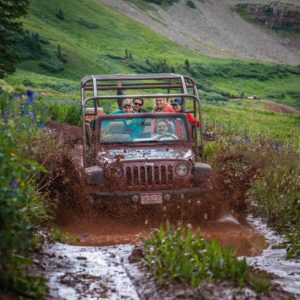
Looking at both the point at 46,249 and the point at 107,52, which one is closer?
the point at 46,249

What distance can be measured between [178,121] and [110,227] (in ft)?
8.52

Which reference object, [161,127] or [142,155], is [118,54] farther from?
[142,155]

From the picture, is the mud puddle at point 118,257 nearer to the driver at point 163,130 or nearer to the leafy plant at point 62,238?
the leafy plant at point 62,238

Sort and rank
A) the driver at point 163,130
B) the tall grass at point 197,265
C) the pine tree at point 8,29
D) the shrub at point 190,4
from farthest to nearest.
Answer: the shrub at point 190,4, the pine tree at point 8,29, the driver at point 163,130, the tall grass at point 197,265

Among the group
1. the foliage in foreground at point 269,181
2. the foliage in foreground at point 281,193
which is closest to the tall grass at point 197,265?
the foliage in foreground at point 281,193

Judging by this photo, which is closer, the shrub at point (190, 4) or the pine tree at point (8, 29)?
the pine tree at point (8, 29)

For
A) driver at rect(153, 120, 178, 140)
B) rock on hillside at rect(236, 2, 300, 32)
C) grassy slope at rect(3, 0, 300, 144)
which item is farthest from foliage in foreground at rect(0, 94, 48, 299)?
rock on hillside at rect(236, 2, 300, 32)

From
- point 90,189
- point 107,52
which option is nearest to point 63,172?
point 90,189

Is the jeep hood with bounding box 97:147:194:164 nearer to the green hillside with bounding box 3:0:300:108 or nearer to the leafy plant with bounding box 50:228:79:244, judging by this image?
the leafy plant with bounding box 50:228:79:244

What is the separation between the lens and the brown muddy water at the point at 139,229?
971 centimetres

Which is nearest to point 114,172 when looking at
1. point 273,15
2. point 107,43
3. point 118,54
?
point 118,54

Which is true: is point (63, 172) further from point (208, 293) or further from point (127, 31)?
point (127, 31)

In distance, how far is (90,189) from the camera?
10.8 meters

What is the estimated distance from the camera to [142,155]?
1113cm
